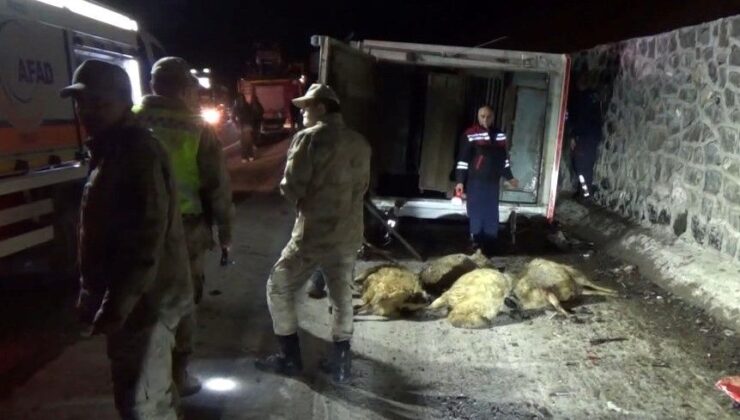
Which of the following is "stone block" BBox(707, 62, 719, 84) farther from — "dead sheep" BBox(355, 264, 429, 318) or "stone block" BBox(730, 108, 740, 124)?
"dead sheep" BBox(355, 264, 429, 318)

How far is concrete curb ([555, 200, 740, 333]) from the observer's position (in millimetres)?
5371

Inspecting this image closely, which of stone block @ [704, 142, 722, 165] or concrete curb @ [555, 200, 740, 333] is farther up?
stone block @ [704, 142, 722, 165]

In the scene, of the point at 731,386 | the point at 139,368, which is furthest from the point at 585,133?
the point at 139,368

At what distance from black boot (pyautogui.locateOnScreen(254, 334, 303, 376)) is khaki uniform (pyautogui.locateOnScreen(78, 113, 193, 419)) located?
149 centimetres

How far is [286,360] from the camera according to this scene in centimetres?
410

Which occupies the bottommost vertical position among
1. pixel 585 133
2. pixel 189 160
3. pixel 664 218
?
pixel 664 218

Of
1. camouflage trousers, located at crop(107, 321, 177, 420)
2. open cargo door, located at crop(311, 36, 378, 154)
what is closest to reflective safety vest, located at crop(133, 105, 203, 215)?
camouflage trousers, located at crop(107, 321, 177, 420)

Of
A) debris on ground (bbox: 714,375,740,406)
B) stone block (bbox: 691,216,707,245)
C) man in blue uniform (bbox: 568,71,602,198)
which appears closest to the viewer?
debris on ground (bbox: 714,375,740,406)

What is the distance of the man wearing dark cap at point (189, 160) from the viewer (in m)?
3.37

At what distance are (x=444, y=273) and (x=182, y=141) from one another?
3.20 metres

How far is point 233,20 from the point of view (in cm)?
4047

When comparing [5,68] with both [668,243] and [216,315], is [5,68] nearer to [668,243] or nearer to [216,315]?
[216,315]

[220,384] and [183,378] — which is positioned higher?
[183,378]

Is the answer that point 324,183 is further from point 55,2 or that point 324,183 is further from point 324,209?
point 55,2
